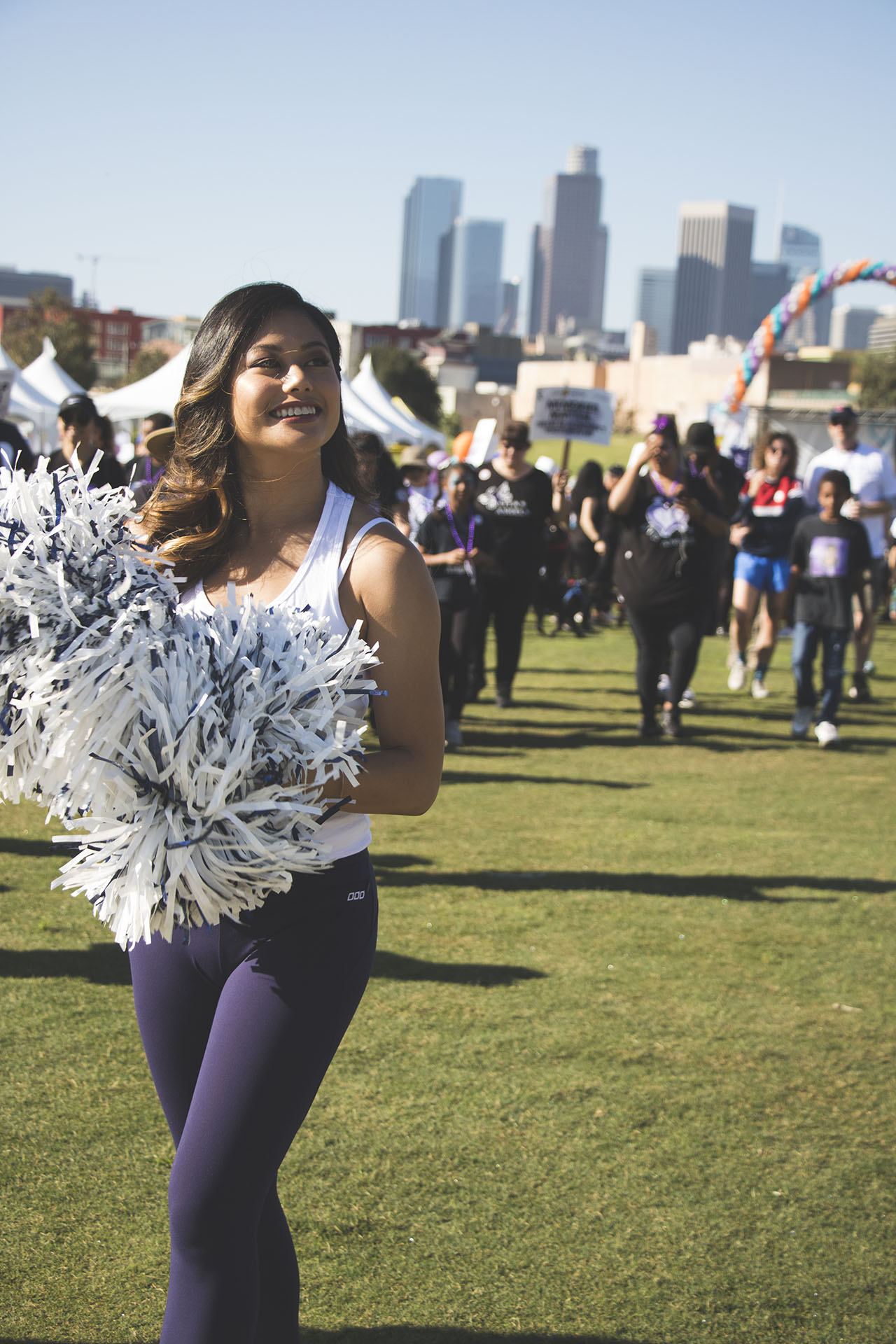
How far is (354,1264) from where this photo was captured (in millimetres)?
2828

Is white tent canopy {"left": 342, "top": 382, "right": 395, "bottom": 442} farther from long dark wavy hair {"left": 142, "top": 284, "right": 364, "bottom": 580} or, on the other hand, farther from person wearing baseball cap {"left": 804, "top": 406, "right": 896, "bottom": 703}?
long dark wavy hair {"left": 142, "top": 284, "right": 364, "bottom": 580}

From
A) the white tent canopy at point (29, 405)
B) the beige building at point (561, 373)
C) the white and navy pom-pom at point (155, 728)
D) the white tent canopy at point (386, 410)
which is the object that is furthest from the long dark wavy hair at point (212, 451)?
the beige building at point (561, 373)

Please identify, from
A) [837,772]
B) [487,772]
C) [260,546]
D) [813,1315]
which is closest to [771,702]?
[837,772]

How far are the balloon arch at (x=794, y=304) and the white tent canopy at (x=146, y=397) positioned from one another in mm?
9404

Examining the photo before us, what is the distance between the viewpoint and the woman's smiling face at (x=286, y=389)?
2191 mm

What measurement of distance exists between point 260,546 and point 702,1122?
221 centimetres

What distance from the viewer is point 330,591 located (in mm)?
2107

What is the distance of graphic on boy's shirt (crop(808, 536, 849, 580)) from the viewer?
902cm

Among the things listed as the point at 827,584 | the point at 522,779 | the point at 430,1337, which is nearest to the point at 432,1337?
the point at 430,1337

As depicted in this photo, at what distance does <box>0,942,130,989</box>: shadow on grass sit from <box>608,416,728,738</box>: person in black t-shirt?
5.10m

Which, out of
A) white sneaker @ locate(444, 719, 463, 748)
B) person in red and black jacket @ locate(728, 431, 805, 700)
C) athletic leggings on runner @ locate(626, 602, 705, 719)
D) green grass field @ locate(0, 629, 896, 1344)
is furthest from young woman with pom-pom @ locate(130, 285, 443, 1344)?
person in red and black jacket @ locate(728, 431, 805, 700)

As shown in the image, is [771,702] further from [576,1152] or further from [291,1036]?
[291,1036]

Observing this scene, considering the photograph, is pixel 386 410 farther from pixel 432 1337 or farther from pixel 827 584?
pixel 432 1337

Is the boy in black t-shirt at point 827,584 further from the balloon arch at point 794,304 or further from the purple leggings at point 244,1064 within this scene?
the balloon arch at point 794,304
